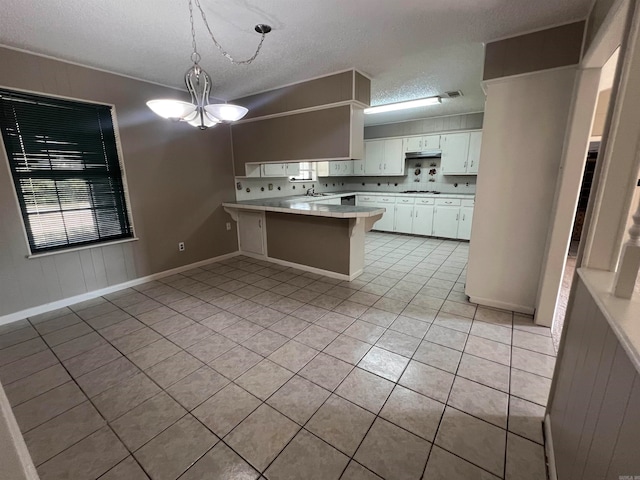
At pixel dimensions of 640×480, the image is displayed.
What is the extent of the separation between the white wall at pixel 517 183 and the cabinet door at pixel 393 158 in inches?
Result: 148

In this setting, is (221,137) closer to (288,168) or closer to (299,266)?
(288,168)

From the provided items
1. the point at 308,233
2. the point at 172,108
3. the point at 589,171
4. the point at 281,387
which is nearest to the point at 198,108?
the point at 172,108

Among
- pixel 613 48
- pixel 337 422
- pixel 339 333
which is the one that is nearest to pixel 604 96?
pixel 613 48

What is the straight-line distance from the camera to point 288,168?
496 centimetres

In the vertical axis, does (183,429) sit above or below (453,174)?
below

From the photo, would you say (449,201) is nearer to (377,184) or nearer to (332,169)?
(377,184)

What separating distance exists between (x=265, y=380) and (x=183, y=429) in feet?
1.78

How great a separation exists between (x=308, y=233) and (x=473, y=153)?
385 cm

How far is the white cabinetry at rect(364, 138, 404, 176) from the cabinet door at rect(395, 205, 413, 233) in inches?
34.8

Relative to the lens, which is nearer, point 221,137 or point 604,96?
point 604,96

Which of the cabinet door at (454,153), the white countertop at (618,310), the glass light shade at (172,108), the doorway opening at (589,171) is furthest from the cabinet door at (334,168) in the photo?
the white countertop at (618,310)

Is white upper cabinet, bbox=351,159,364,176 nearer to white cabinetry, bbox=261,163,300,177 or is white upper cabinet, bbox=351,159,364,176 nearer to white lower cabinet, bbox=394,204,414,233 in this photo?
white lower cabinet, bbox=394,204,414,233

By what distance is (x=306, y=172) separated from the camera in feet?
20.1

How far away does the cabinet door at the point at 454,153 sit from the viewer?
5.54 metres
